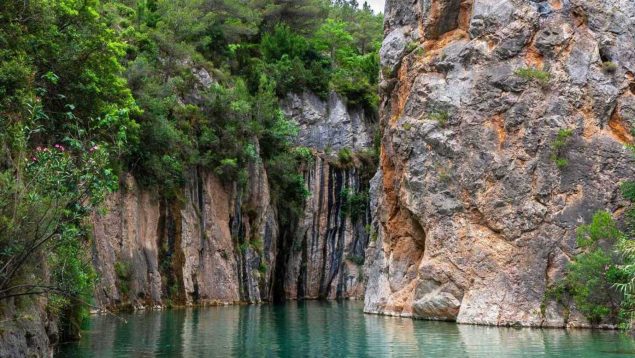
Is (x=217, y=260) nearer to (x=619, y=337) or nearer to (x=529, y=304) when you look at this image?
(x=529, y=304)

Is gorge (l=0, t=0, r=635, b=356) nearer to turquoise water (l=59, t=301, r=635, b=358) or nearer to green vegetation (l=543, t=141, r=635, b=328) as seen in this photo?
green vegetation (l=543, t=141, r=635, b=328)

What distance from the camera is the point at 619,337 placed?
70.6 feet

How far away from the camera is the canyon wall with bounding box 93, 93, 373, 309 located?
3338 centimetres

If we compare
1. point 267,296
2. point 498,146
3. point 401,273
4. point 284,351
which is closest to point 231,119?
point 267,296

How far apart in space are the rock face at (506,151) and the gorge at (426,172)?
0.19 ft

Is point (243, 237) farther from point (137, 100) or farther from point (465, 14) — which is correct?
point (465, 14)

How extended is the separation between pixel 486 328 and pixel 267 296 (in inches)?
890

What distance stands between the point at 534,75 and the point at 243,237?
2111 centimetres

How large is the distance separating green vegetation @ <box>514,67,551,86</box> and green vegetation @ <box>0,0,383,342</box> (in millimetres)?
15029

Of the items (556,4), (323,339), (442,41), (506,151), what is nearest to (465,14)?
(442,41)

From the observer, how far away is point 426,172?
102 ft

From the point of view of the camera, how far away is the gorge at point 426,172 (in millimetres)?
27172

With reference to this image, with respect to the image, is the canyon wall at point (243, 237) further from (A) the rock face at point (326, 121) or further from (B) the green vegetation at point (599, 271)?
(B) the green vegetation at point (599, 271)

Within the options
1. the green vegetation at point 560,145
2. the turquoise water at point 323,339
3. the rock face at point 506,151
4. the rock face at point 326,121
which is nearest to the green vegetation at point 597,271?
the turquoise water at point 323,339
